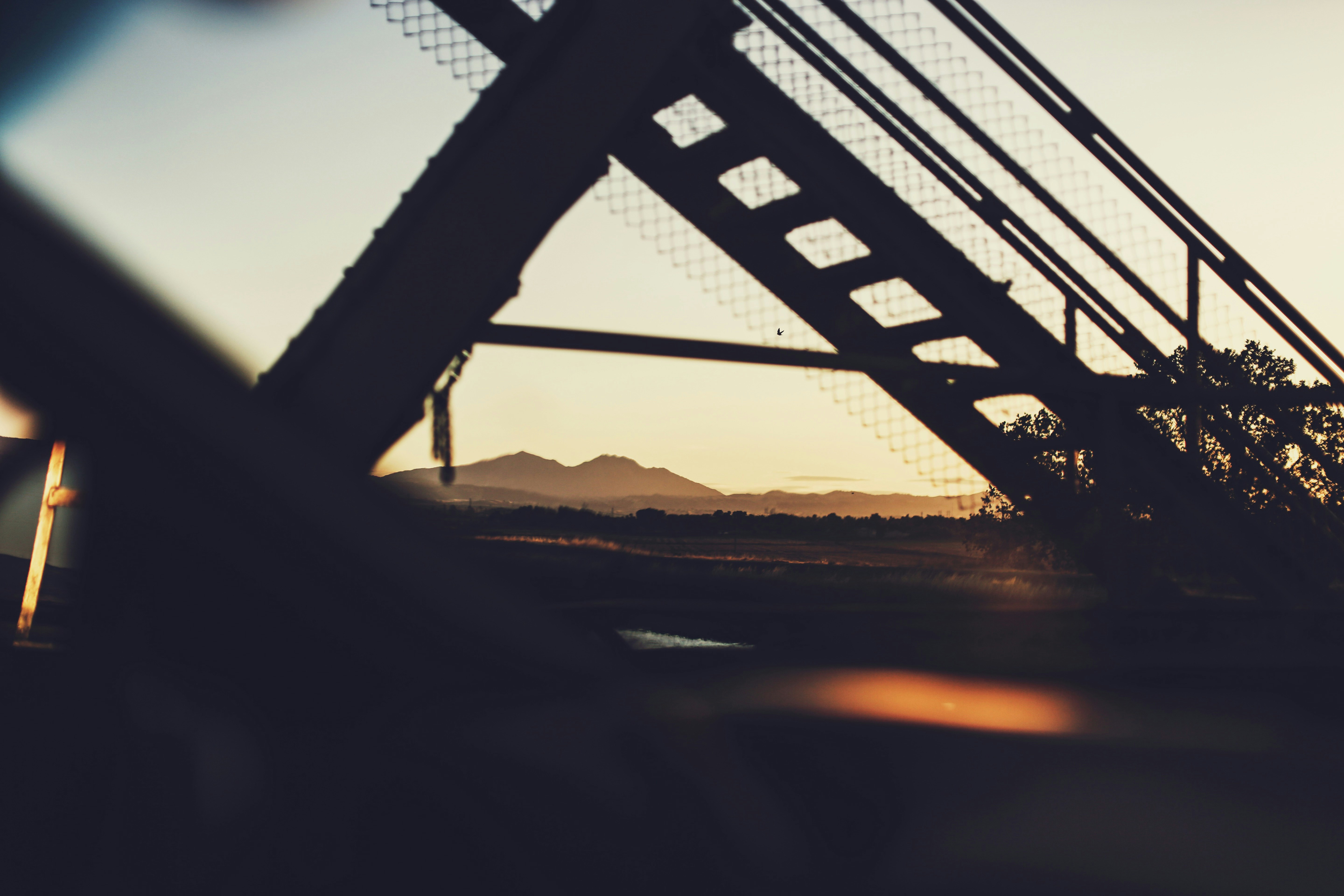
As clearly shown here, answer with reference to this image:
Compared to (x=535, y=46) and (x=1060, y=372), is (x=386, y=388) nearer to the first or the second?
(x=535, y=46)

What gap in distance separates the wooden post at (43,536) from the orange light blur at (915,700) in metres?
2.15

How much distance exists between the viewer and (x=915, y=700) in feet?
5.01

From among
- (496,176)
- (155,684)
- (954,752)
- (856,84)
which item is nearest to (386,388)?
(496,176)

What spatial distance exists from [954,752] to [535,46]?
2592 millimetres

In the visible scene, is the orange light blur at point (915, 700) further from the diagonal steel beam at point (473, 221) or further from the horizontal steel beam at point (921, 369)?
the diagonal steel beam at point (473, 221)

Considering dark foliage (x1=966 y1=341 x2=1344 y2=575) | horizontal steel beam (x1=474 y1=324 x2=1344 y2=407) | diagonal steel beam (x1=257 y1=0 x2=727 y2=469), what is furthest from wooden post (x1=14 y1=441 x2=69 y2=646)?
dark foliage (x1=966 y1=341 x2=1344 y2=575)

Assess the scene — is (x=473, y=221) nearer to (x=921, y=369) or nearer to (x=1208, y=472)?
(x=921, y=369)

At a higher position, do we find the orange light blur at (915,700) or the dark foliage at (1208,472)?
the dark foliage at (1208,472)

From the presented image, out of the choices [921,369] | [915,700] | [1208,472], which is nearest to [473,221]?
[921,369]

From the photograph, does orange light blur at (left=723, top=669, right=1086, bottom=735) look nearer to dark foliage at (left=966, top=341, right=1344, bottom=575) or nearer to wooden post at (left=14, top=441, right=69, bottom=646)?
dark foliage at (left=966, top=341, right=1344, bottom=575)

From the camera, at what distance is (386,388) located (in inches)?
98.4

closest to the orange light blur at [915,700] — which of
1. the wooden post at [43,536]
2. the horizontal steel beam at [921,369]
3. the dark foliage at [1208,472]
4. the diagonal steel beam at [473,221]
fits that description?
the horizontal steel beam at [921,369]

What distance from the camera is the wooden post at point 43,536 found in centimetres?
224

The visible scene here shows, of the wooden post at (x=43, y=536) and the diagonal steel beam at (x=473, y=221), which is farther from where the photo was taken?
the diagonal steel beam at (x=473, y=221)
